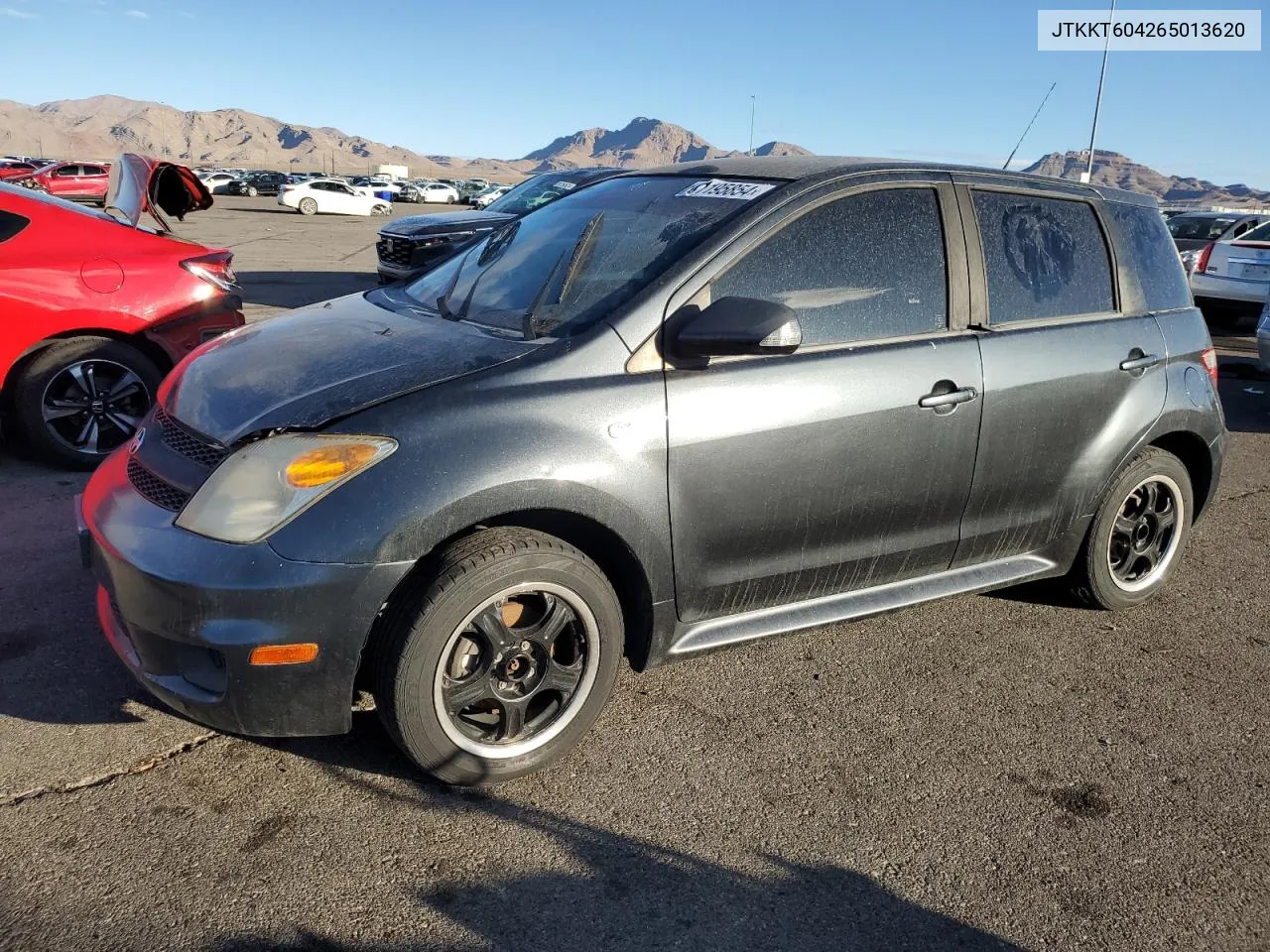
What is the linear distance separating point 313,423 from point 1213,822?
2780mm

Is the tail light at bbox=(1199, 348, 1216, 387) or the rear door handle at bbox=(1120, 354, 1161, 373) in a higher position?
the rear door handle at bbox=(1120, 354, 1161, 373)

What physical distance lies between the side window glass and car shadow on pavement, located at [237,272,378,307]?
930 centimetres

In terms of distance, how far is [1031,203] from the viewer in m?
3.96

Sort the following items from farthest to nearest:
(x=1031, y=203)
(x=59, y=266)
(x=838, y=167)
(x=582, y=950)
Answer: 1. (x=59, y=266)
2. (x=1031, y=203)
3. (x=838, y=167)
4. (x=582, y=950)

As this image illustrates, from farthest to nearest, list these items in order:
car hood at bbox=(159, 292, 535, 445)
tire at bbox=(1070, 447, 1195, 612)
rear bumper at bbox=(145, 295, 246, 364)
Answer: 1. rear bumper at bbox=(145, 295, 246, 364)
2. tire at bbox=(1070, 447, 1195, 612)
3. car hood at bbox=(159, 292, 535, 445)

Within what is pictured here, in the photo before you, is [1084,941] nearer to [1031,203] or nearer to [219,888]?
[219,888]

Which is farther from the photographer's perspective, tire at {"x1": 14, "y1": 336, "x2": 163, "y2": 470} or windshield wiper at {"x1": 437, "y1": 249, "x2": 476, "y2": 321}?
tire at {"x1": 14, "y1": 336, "x2": 163, "y2": 470}

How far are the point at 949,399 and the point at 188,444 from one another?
2403 millimetres

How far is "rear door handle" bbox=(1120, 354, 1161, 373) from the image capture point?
3988 mm

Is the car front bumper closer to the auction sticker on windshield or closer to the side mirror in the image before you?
the side mirror

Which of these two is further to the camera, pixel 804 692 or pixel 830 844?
pixel 804 692

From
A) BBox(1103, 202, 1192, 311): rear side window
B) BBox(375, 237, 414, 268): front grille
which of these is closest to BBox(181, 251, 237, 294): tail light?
BBox(1103, 202, 1192, 311): rear side window

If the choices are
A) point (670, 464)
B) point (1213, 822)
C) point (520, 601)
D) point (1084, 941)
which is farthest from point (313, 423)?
point (1213, 822)

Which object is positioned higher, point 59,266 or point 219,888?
point 59,266
